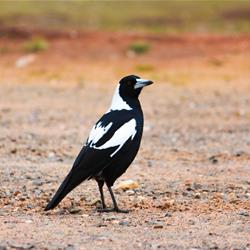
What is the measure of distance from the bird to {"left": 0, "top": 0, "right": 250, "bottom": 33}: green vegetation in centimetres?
3378

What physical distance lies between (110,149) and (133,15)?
148 feet

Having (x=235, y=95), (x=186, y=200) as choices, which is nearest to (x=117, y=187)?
(x=186, y=200)

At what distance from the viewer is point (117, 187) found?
8.60 meters

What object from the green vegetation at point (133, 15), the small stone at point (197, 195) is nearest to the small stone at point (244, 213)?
the small stone at point (197, 195)

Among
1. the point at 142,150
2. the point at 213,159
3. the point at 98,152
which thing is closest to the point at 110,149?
the point at 98,152

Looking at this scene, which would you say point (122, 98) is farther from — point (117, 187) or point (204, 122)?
point (204, 122)

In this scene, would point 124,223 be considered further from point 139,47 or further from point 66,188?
point 139,47

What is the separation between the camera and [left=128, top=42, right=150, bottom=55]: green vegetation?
2769 cm

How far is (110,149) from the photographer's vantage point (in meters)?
7.43

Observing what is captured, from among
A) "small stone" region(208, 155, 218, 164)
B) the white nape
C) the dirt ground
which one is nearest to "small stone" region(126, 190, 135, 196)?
the dirt ground

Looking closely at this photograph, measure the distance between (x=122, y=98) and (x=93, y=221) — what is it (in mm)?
1289

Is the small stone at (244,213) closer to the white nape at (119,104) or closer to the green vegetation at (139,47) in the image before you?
the white nape at (119,104)

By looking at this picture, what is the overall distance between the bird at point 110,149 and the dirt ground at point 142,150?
271 mm

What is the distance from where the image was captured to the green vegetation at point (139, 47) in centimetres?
2769
